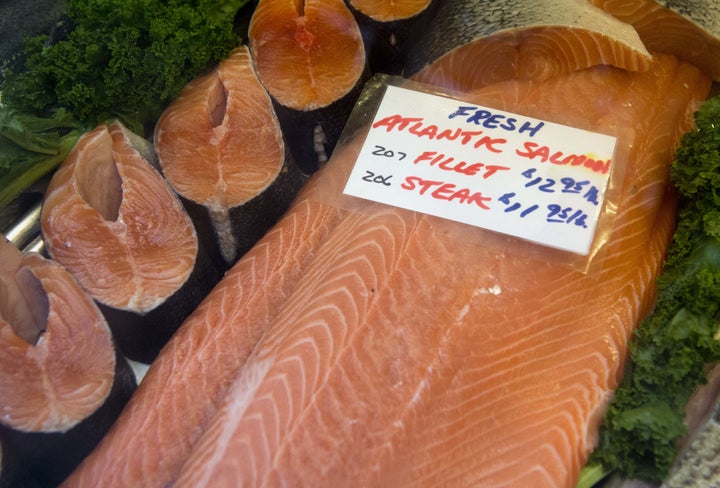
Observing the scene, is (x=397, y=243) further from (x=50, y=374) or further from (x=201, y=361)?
(x=50, y=374)

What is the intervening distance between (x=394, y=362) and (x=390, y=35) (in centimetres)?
132

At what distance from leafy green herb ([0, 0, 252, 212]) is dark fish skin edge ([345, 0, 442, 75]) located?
55 cm

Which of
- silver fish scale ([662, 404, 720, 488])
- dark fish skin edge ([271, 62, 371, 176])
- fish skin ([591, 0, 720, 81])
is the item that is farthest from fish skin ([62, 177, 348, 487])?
fish skin ([591, 0, 720, 81])

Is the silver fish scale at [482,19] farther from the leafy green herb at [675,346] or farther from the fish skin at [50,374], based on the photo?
the fish skin at [50,374]

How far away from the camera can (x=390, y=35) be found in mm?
2330

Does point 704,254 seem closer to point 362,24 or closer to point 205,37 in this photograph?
point 362,24

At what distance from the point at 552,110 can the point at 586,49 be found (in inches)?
8.5

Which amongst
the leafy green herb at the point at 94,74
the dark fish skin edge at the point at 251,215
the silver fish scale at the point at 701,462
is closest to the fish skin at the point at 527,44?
the dark fish skin edge at the point at 251,215

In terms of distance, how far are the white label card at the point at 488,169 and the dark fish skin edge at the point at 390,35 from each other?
1.39ft

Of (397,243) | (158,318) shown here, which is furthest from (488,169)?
(158,318)

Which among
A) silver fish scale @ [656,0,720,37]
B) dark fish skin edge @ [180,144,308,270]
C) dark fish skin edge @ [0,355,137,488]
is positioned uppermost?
silver fish scale @ [656,0,720,37]

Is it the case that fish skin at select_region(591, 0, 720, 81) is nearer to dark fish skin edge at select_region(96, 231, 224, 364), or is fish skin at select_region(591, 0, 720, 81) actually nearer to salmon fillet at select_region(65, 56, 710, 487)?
salmon fillet at select_region(65, 56, 710, 487)

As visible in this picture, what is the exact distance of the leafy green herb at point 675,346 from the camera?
5.01ft

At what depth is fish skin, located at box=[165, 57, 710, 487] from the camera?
1.52m
